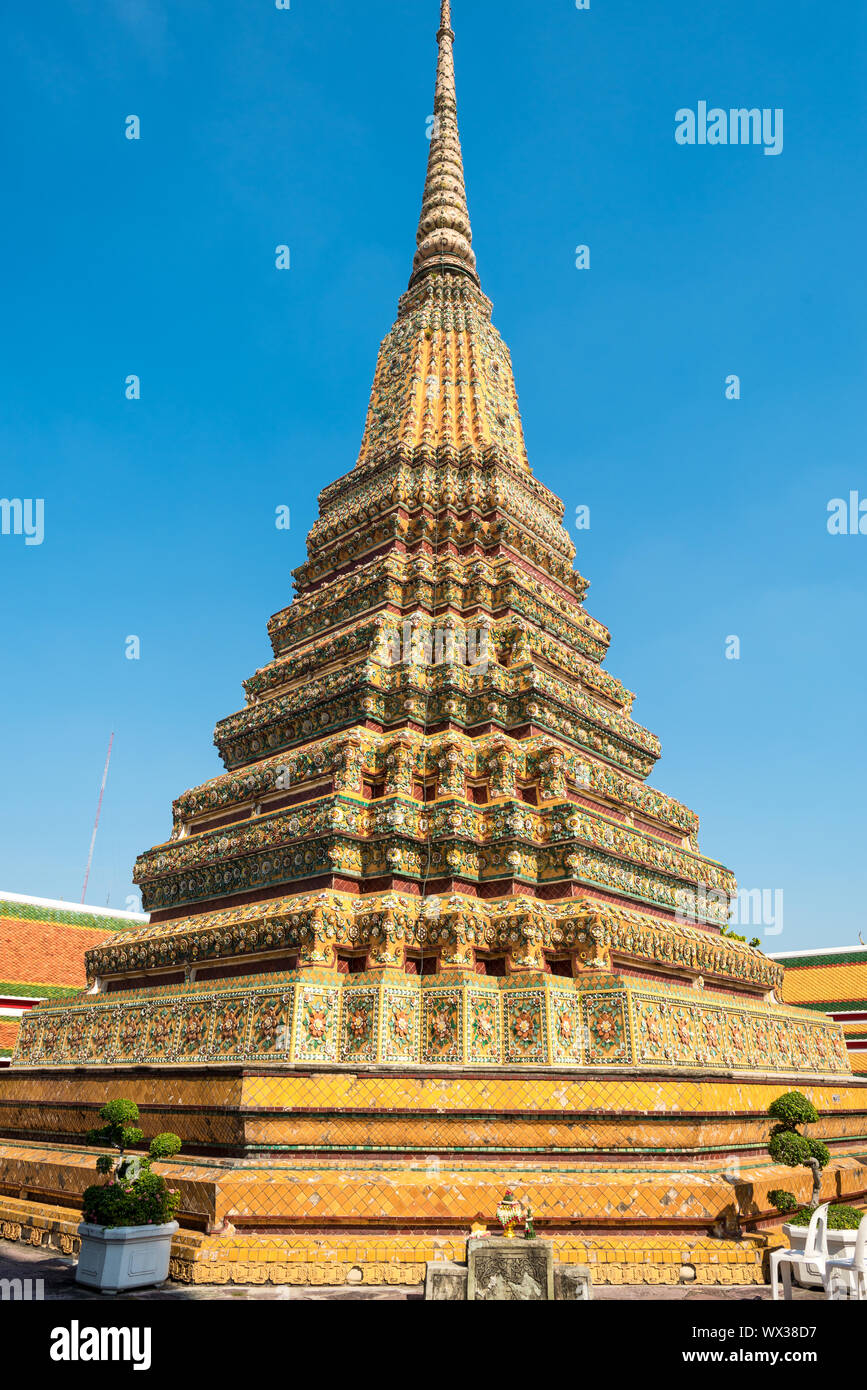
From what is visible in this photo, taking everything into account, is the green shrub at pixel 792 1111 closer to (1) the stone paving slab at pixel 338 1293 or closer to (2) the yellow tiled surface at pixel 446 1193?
(2) the yellow tiled surface at pixel 446 1193

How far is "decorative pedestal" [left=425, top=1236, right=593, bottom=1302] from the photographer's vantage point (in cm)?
734

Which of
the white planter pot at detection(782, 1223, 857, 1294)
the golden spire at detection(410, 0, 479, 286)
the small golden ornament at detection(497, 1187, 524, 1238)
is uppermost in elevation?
the golden spire at detection(410, 0, 479, 286)

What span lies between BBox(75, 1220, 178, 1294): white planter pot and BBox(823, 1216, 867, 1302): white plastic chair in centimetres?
628

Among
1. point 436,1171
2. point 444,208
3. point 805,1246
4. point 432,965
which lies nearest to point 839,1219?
point 805,1246

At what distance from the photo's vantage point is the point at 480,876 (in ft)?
46.0

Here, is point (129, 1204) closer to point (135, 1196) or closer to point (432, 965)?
point (135, 1196)

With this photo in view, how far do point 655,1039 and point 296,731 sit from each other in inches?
347

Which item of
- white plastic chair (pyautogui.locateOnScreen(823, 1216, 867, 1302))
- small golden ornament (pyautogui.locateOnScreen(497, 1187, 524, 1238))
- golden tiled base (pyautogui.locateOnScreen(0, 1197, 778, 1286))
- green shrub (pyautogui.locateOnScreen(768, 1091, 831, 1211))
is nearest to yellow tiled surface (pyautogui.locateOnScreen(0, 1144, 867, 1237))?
golden tiled base (pyautogui.locateOnScreen(0, 1197, 778, 1286))

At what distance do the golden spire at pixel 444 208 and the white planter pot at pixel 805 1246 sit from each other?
2660 cm

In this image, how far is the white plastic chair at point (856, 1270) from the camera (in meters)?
7.66

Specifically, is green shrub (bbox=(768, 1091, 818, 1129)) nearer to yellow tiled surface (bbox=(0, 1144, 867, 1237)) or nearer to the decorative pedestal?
yellow tiled surface (bbox=(0, 1144, 867, 1237))

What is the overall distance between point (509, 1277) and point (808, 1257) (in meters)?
3.09

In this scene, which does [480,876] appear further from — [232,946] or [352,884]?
[232,946]

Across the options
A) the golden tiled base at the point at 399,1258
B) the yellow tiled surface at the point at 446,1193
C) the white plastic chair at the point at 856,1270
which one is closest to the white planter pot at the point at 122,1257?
the golden tiled base at the point at 399,1258
